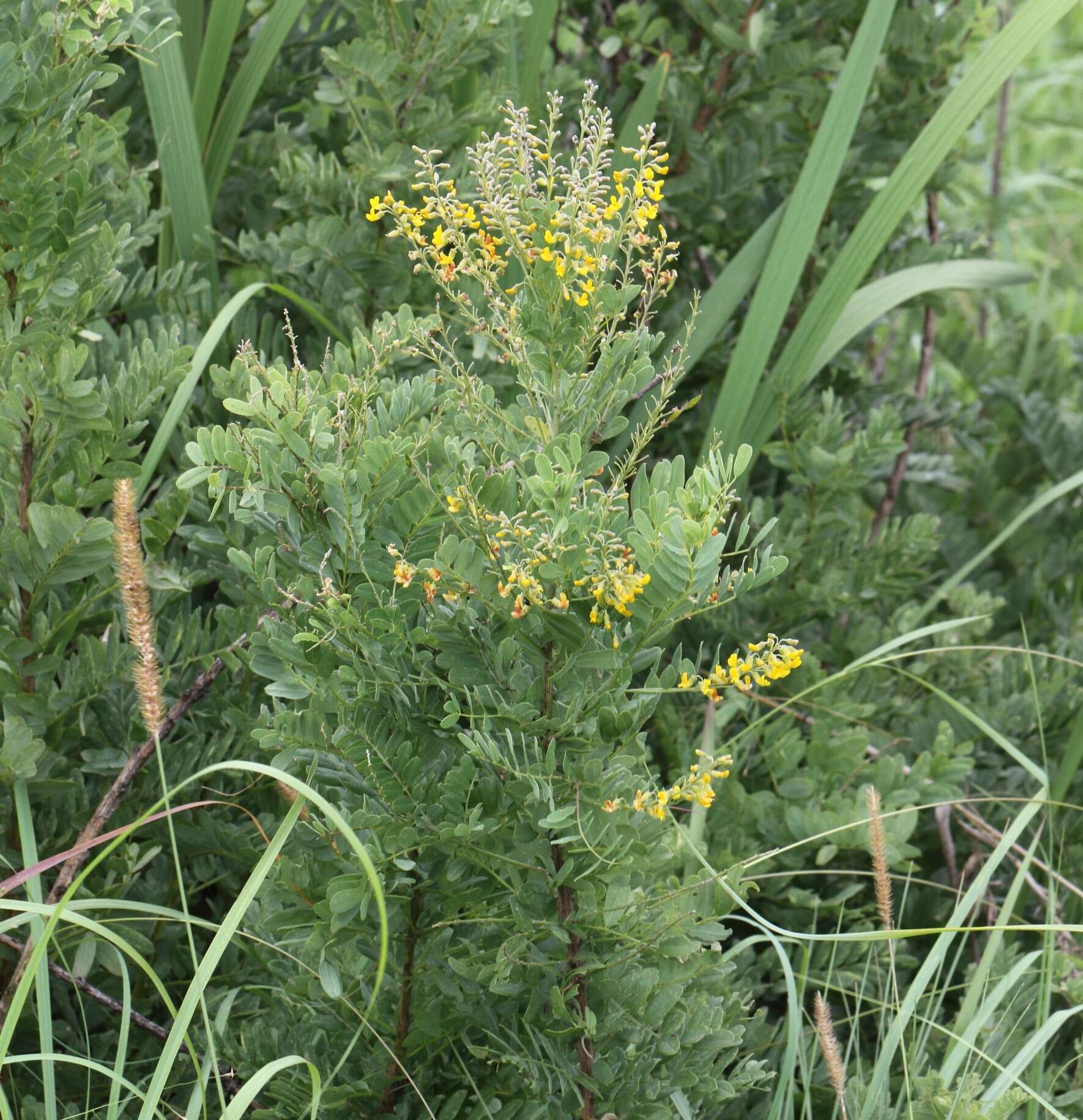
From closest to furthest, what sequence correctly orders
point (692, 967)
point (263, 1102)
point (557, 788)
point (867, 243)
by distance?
point (557, 788)
point (692, 967)
point (263, 1102)
point (867, 243)

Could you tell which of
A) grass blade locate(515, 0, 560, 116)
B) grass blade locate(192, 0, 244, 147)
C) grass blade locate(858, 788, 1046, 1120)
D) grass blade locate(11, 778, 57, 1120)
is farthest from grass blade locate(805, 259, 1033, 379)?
grass blade locate(11, 778, 57, 1120)

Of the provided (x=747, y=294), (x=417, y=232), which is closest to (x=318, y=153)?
(x=747, y=294)

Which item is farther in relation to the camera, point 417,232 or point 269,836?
point 269,836

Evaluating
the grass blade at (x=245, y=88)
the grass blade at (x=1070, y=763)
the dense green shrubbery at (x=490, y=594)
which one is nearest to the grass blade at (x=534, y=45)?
the dense green shrubbery at (x=490, y=594)

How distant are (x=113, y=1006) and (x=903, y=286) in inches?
52.5

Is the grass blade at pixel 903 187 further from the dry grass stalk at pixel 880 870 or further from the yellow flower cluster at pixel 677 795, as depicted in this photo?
the yellow flower cluster at pixel 677 795

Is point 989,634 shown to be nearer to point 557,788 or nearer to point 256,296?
point 256,296

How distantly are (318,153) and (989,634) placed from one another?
4.31ft

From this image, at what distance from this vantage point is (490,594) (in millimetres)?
941

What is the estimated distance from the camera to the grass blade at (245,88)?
155 centimetres

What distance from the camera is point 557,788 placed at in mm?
962

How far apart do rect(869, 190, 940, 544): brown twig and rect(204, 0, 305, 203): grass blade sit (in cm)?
102

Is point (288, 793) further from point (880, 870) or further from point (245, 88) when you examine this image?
point (245, 88)

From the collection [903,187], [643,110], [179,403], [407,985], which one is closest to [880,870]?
[407,985]
